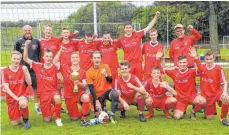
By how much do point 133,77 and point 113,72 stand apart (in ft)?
3.05

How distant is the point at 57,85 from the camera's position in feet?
21.9

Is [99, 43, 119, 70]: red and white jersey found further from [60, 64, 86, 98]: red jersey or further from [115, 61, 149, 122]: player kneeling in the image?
[60, 64, 86, 98]: red jersey

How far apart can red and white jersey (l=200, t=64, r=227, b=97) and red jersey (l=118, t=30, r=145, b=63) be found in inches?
59.1

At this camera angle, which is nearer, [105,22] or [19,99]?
[19,99]

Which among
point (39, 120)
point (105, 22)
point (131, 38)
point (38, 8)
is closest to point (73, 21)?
point (105, 22)

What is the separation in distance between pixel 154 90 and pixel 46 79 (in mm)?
2023

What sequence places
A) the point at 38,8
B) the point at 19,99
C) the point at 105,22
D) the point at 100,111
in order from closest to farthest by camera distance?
1. the point at 19,99
2. the point at 100,111
3. the point at 38,8
4. the point at 105,22

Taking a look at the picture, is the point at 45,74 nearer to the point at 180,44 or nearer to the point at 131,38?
the point at 131,38

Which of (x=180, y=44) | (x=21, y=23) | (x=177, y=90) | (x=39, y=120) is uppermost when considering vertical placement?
(x=21, y=23)

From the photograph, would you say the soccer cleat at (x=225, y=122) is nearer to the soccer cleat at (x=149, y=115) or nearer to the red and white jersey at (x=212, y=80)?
the red and white jersey at (x=212, y=80)

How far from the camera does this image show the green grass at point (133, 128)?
218 inches

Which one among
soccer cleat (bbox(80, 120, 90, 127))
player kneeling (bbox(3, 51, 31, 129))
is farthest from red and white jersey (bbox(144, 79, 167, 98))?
player kneeling (bbox(3, 51, 31, 129))

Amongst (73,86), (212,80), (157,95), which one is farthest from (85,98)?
(212,80)

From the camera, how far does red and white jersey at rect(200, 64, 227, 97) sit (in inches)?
246
